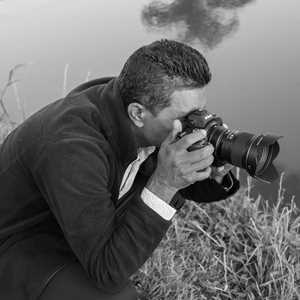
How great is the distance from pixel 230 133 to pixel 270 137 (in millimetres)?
110

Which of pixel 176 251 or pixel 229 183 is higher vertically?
pixel 229 183

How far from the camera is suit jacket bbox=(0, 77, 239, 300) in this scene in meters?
1.12

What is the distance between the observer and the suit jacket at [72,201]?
1125 millimetres

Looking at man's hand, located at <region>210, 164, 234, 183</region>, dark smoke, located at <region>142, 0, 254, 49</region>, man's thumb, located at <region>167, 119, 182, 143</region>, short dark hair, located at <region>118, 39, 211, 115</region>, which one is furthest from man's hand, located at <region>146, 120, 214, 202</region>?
dark smoke, located at <region>142, 0, 254, 49</region>

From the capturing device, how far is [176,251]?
1.83 meters

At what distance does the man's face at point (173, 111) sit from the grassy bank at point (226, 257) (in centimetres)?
63

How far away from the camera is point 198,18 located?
14.4ft

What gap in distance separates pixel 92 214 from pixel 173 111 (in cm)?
36

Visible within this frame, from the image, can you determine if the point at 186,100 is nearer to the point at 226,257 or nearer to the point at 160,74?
the point at 160,74

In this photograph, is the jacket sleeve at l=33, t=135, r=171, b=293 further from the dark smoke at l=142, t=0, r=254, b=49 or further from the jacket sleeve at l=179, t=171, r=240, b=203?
the dark smoke at l=142, t=0, r=254, b=49

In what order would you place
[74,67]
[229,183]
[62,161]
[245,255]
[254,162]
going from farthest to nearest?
[74,67] < [245,255] < [229,183] < [254,162] < [62,161]

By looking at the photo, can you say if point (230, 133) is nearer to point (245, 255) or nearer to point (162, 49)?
point (162, 49)

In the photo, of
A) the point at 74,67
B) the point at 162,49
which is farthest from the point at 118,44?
the point at 162,49

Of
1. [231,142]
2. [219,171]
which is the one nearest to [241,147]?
[231,142]
